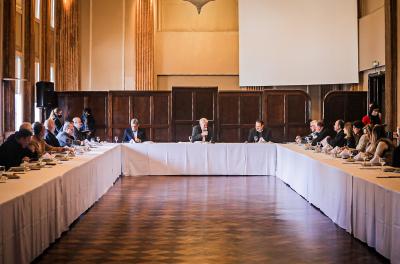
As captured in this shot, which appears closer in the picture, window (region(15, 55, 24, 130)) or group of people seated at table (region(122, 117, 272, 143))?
group of people seated at table (region(122, 117, 272, 143))

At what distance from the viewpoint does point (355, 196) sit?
20.7ft

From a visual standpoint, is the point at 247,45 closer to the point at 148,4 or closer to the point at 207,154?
the point at 148,4

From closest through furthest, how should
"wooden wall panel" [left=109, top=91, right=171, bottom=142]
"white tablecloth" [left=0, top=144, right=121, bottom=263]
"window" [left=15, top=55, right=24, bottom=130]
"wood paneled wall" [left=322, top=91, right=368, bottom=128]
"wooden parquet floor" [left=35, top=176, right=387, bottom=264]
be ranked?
1. "white tablecloth" [left=0, top=144, right=121, bottom=263]
2. "wooden parquet floor" [left=35, top=176, right=387, bottom=264]
3. "window" [left=15, top=55, right=24, bottom=130]
4. "wooden wall panel" [left=109, top=91, right=171, bottom=142]
5. "wood paneled wall" [left=322, top=91, right=368, bottom=128]

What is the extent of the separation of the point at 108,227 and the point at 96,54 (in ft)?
38.2

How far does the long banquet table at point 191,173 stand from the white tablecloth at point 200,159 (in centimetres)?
2

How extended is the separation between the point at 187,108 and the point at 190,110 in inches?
3.4

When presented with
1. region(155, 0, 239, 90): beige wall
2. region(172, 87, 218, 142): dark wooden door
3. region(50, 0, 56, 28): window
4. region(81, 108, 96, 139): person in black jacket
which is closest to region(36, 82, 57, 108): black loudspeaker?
region(81, 108, 96, 139): person in black jacket

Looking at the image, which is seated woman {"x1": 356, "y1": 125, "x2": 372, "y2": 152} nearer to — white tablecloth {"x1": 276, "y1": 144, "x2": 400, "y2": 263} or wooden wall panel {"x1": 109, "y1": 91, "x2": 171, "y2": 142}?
white tablecloth {"x1": 276, "y1": 144, "x2": 400, "y2": 263}

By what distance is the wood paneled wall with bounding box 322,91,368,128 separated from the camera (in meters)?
15.9

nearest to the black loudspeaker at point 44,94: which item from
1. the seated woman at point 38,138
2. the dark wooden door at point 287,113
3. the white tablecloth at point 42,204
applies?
the seated woman at point 38,138

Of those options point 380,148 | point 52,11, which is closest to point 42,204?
point 380,148

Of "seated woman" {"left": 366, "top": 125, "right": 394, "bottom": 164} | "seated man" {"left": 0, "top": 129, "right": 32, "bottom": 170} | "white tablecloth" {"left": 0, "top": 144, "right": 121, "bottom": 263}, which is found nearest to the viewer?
"white tablecloth" {"left": 0, "top": 144, "right": 121, "bottom": 263}

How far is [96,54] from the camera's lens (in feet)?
58.9

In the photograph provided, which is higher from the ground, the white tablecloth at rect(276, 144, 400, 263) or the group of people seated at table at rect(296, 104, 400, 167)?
the group of people seated at table at rect(296, 104, 400, 167)
